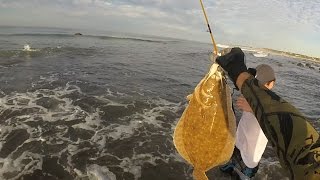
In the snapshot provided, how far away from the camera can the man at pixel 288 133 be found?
161cm

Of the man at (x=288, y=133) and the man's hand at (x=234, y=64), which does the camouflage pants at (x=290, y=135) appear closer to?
the man at (x=288, y=133)

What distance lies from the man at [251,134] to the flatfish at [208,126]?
207cm

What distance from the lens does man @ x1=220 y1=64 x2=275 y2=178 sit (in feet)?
17.1

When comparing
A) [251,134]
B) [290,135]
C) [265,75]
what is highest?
[290,135]

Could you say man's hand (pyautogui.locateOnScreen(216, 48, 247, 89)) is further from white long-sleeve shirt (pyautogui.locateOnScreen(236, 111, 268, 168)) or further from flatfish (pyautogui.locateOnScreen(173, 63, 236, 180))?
white long-sleeve shirt (pyautogui.locateOnScreen(236, 111, 268, 168))

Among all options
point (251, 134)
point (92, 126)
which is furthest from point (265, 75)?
point (92, 126)

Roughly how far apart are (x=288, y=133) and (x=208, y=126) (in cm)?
155

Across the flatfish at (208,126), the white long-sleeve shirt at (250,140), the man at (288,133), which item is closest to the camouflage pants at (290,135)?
the man at (288,133)

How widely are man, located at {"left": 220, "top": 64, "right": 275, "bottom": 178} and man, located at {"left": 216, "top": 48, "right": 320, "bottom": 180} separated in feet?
11.1

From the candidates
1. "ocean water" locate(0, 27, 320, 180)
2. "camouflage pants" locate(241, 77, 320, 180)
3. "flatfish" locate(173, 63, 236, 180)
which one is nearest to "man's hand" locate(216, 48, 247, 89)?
"camouflage pants" locate(241, 77, 320, 180)

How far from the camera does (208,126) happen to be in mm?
3211

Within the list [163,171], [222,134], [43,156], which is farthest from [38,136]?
[222,134]

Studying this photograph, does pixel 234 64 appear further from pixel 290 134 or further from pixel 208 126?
pixel 208 126

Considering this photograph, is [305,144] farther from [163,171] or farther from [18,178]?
[18,178]
